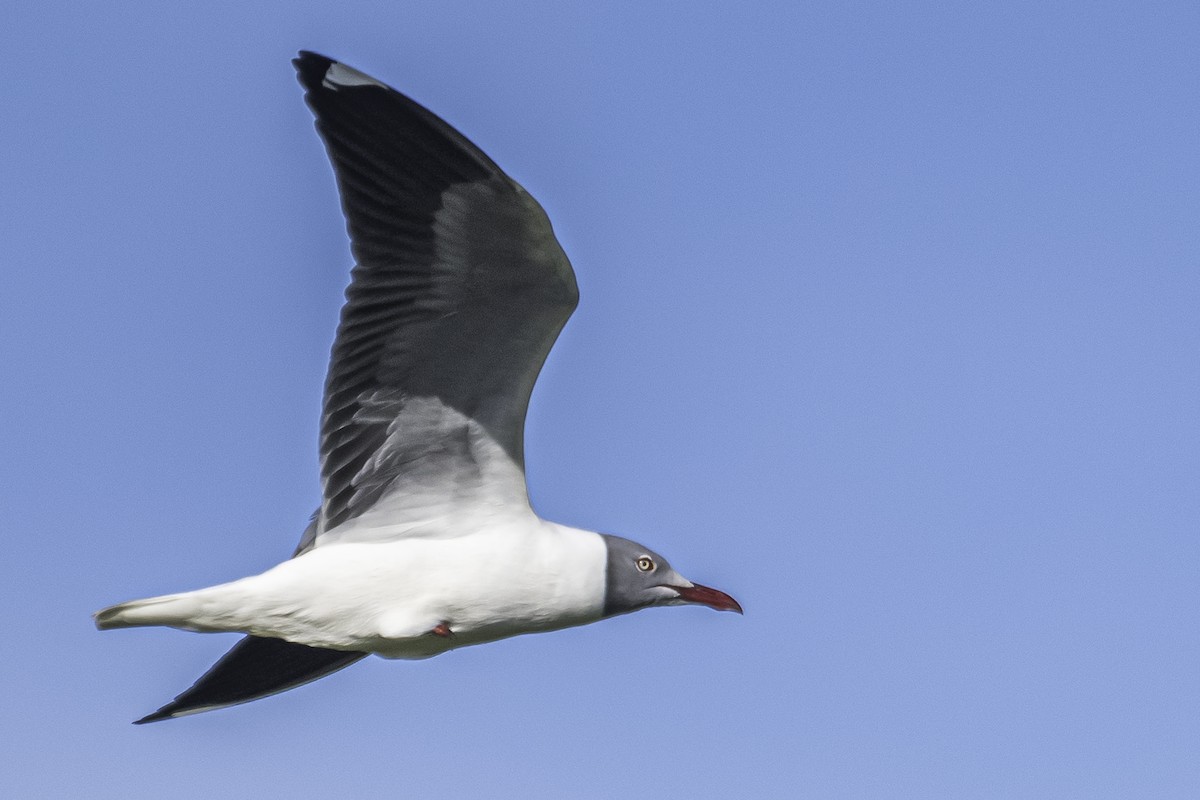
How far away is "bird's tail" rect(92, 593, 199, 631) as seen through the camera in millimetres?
9641

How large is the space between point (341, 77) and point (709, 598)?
11.1 feet

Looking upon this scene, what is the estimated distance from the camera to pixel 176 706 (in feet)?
37.0

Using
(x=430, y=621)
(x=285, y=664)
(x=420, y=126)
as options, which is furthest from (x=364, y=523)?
(x=420, y=126)

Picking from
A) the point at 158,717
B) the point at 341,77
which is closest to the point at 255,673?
the point at 158,717

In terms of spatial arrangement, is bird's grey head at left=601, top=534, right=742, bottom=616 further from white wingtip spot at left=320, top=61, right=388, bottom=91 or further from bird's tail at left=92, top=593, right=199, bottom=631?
white wingtip spot at left=320, top=61, right=388, bottom=91

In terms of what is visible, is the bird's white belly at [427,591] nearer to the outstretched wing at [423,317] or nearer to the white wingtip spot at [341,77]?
the outstretched wing at [423,317]

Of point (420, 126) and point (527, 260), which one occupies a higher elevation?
point (420, 126)

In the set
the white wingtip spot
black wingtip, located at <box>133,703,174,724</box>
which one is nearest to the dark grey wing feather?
black wingtip, located at <box>133,703,174,724</box>

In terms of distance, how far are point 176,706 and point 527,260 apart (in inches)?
136

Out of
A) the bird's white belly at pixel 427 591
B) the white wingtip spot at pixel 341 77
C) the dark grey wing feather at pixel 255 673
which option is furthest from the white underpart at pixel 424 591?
the white wingtip spot at pixel 341 77

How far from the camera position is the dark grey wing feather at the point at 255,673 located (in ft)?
36.9

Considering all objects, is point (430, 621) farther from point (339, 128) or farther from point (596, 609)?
point (339, 128)

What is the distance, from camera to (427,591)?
10.1 metres

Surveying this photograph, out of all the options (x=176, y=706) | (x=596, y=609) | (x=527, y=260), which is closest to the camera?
(x=527, y=260)
